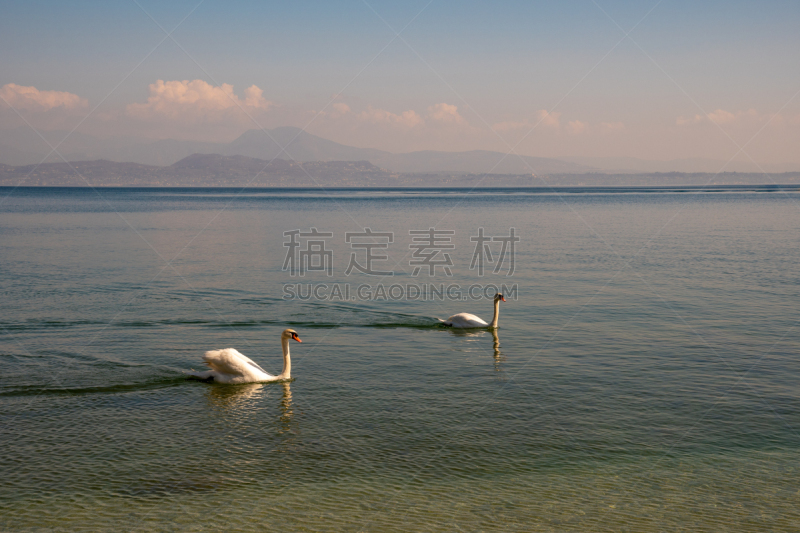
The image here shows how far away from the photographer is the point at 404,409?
38.2 feet

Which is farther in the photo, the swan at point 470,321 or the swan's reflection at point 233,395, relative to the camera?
the swan at point 470,321

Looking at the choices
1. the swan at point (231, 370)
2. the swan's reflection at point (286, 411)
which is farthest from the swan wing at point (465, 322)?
the swan's reflection at point (286, 411)

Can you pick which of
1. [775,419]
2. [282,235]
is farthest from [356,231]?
[775,419]

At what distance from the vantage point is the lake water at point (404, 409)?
321 inches

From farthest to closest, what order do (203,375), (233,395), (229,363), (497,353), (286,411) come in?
(497,353), (203,375), (229,363), (233,395), (286,411)

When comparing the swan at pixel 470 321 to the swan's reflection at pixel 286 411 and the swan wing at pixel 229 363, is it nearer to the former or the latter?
the swan's reflection at pixel 286 411

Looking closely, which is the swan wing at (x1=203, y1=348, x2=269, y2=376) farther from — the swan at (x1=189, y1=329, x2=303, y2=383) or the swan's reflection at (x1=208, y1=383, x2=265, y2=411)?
the swan's reflection at (x1=208, y1=383, x2=265, y2=411)

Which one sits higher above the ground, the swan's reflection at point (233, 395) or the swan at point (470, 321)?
the swan at point (470, 321)

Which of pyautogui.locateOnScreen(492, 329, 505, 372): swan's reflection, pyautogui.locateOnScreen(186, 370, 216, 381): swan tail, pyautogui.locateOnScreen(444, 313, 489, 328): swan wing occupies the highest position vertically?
pyautogui.locateOnScreen(444, 313, 489, 328): swan wing

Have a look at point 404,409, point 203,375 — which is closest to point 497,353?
point 404,409

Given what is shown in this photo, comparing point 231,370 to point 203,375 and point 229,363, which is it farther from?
point 203,375

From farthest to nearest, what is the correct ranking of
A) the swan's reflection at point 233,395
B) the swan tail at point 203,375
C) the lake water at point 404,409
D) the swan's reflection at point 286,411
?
the swan tail at point 203,375, the swan's reflection at point 233,395, the swan's reflection at point 286,411, the lake water at point 404,409

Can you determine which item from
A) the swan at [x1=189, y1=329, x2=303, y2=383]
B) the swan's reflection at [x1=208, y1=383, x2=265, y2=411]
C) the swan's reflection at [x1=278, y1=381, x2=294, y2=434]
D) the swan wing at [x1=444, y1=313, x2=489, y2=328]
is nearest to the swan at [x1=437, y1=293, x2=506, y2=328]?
the swan wing at [x1=444, y1=313, x2=489, y2=328]

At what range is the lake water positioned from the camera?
8.16m
